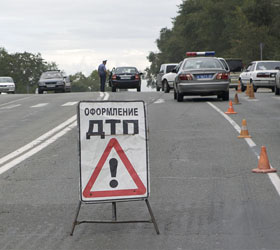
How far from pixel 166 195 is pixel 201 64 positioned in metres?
18.6

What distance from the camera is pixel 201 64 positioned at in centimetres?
2731

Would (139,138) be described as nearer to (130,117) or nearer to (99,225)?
(130,117)

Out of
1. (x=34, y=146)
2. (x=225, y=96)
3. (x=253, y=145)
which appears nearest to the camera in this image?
(x=253, y=145)

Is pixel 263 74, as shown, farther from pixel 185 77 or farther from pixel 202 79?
pixel 185 77

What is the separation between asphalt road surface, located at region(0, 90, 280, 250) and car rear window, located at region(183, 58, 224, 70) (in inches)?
357

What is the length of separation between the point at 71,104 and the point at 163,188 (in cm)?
2004

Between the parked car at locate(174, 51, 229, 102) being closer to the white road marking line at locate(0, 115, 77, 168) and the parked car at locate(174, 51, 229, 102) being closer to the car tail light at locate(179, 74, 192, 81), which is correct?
the car tail light at locate(179, 74, 192, 81)

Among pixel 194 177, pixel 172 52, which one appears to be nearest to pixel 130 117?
pixel 194 177

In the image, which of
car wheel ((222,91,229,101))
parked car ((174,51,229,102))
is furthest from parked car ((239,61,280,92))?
parked car ((174,51,229,102))

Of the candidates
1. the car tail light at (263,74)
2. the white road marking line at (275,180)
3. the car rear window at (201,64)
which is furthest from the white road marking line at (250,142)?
the car tail light at (263,74)

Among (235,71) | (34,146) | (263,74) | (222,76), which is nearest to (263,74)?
(263,74)

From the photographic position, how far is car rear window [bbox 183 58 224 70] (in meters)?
27.2

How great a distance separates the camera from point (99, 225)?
24.1 ft

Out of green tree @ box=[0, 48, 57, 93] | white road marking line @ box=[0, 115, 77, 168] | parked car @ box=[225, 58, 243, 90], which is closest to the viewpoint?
white road marking line @ box=[0, 115, 77, 168]
